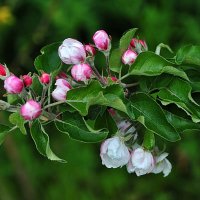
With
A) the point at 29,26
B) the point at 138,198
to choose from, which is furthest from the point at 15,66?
the point at 138,198

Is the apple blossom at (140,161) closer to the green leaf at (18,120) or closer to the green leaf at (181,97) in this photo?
the green leaf at (181,97)

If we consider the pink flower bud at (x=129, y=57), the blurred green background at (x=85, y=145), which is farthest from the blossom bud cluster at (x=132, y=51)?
the blurred green background at (x=85, y=145)

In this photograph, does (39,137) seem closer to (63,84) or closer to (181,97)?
(63,84)

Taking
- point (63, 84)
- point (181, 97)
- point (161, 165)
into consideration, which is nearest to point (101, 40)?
point (63, 84)

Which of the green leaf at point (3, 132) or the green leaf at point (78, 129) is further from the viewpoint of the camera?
the green leaf at point (3, 132)

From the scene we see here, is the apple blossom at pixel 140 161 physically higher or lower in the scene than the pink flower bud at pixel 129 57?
lower

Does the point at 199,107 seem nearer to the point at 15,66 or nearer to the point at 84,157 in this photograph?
the point at 84,157
